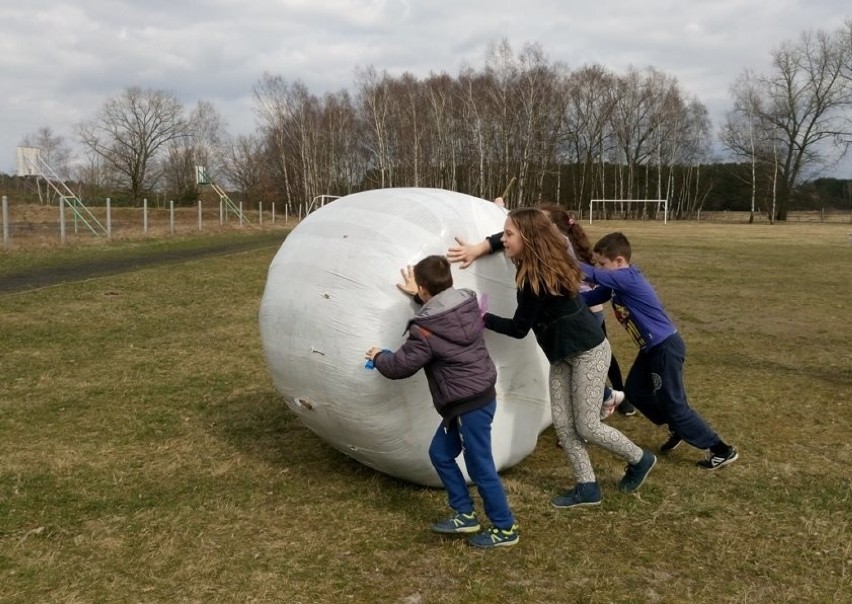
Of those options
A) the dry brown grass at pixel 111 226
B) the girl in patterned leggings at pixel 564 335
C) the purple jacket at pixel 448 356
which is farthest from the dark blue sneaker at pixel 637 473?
the dry brown grass at pixel 111 226

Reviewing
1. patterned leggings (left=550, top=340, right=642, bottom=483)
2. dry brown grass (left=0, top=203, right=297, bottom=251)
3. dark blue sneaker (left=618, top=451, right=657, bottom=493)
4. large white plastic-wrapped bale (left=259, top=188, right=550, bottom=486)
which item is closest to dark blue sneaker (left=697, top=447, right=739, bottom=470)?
dark blue sneaker (left=618, top=451, right=657, bottom=493)

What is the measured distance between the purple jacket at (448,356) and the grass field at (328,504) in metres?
0.86

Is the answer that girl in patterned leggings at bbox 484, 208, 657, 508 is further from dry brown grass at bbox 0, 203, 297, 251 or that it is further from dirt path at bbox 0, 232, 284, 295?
dry brown grass at bbox 0, 203, 297, 251

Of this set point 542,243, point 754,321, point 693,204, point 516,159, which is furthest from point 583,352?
point 693,204

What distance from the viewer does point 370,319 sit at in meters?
4.09

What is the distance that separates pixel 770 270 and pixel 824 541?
57.6 feet

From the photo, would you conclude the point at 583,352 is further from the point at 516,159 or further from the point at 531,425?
the point at 516,159

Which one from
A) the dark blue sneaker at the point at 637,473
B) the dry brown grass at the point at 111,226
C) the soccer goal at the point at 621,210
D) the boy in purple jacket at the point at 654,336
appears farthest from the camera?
the soccer goal at the point at 621,210

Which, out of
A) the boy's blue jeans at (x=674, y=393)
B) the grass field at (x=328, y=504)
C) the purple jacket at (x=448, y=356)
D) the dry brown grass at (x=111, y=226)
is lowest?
the grass field at (x=328, y=504)

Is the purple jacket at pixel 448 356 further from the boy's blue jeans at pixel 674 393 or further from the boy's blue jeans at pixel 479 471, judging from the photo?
the boy's blue jeans at pixel 674 393

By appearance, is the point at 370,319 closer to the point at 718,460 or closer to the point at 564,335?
the point at 564,335

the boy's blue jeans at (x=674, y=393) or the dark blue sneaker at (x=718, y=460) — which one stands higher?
the boy's blue jeans at (x=674, y=393)

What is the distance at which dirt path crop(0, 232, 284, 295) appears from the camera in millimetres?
14656

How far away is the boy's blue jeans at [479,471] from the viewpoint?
154 inches
